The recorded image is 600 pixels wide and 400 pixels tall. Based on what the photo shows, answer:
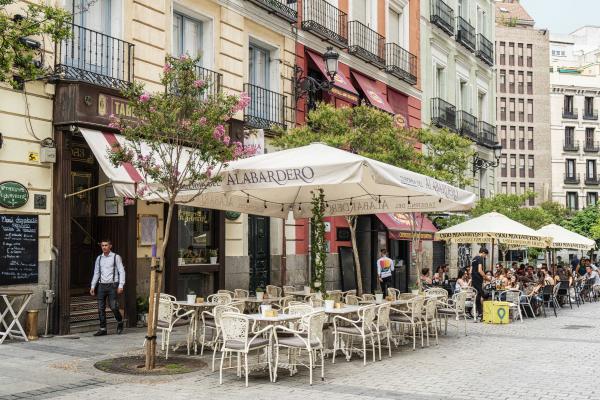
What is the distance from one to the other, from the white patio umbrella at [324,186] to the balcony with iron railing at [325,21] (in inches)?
327

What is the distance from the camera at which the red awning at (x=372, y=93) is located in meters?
23.4

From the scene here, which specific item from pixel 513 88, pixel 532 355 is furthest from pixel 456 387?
pixel 513 88

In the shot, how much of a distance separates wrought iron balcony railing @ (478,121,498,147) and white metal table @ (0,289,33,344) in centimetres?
2633

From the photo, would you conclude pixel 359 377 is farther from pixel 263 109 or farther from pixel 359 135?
pixel 263 109

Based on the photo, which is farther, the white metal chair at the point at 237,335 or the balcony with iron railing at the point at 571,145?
the balcony with iron railing at the point at 571,145

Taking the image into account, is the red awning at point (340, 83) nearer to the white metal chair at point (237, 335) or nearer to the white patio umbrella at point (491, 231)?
the white patio umbrella at point (491, 231)

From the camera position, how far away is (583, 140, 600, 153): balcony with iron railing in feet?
241

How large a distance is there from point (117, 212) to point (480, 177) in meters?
25.5

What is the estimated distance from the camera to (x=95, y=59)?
14234 mm

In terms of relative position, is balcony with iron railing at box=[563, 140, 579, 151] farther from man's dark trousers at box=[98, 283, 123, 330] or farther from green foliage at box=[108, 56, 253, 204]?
green foliage at box=[108, 56, 253, 204]

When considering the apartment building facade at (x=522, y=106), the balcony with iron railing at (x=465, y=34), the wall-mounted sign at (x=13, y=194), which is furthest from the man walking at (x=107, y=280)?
the apartment building facade at (x=522, y=106)

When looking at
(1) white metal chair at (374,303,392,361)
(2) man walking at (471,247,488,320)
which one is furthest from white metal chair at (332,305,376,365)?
(2) man walking at (471,247,488,320)

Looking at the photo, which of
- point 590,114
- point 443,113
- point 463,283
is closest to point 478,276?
point 463,283

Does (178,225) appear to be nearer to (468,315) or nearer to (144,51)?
(144,51)
